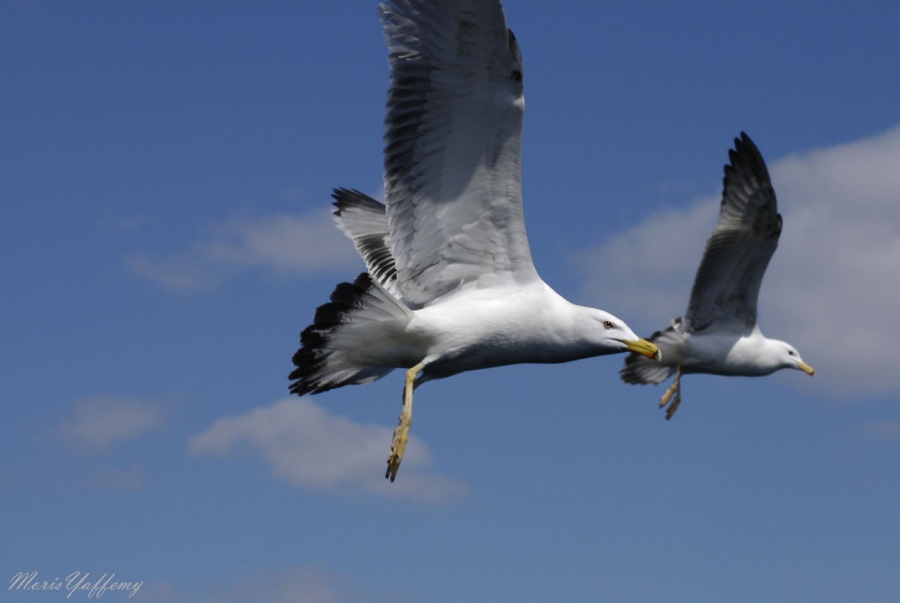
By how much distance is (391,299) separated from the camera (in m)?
9.31

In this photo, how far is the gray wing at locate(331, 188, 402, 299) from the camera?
502 inches

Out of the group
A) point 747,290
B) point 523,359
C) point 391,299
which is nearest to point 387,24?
point 391,299

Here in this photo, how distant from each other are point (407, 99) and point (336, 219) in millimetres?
5312

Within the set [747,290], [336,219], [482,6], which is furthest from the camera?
[747,290]

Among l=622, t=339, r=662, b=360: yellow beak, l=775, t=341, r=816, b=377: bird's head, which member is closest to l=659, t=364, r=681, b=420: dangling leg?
l=775, t=341, r=816, b=377: bird's head

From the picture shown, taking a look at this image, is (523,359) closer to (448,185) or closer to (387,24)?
(448,185)

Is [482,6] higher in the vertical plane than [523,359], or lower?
higher

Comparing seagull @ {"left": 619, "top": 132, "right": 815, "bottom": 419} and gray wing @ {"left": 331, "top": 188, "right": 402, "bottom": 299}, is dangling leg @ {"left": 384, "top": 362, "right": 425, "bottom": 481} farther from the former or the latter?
seagull @ {"left": 619, "top": 132, "right": 815, "bottom": 419}

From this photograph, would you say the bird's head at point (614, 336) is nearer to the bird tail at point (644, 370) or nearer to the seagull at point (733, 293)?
the seagull at point (733, 293)

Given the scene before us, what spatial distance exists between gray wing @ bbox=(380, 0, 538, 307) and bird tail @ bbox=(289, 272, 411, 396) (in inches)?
24.3

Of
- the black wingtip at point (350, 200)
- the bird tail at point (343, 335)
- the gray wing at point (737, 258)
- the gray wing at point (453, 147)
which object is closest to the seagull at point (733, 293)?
the gray wing at point (737, 258)

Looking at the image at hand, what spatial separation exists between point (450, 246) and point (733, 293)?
25.4ft

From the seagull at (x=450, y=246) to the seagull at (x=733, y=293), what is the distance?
21.7 ft

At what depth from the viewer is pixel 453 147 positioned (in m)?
9.20
